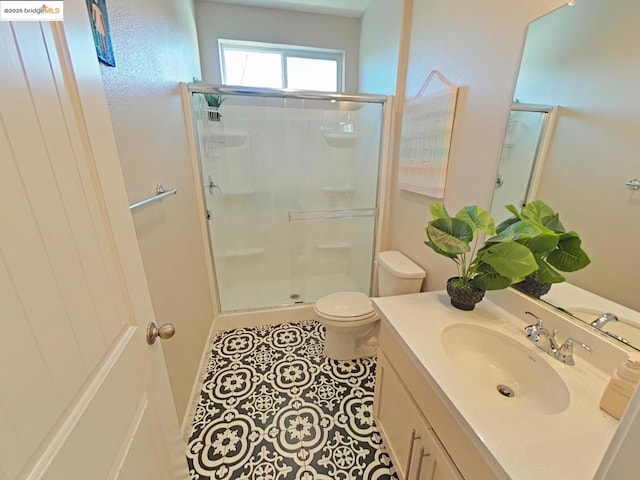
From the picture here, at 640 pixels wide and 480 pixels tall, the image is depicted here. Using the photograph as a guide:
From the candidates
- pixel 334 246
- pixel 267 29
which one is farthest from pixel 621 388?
pixel 267 29

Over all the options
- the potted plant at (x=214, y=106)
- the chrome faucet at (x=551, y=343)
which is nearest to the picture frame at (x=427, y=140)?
the chrome faucet at (x=551, y=343)

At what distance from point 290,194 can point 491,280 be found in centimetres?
190

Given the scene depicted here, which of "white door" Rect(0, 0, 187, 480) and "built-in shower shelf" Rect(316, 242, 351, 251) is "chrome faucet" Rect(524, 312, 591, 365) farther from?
"built-in shower shelf" Rect(316, 242, 351, 251)

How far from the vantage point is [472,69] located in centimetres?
127

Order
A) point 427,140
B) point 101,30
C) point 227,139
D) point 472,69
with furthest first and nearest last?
point 227,139 → point 427,140 → point 472,69 → point 101,30

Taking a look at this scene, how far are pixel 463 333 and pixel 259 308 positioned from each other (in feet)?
5.48

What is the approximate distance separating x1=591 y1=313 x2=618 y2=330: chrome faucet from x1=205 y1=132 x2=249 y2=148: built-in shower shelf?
242 centimetres

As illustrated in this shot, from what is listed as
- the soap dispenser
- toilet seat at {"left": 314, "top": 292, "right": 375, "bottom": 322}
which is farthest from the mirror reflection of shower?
toilet seat at {"left": 314, "top": 292, "right": 375, "bottom": 322}

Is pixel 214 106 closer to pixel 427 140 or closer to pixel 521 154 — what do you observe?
pixel 427 140

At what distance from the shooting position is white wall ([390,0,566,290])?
1087 millimetres

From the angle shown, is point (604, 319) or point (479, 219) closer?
point (604, 319)

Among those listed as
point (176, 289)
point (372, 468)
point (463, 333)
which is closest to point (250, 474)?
point (372, 468)

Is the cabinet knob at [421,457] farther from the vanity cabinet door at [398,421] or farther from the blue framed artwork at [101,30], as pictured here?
the blue framed artwork at [101,30]

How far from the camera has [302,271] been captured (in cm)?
276
